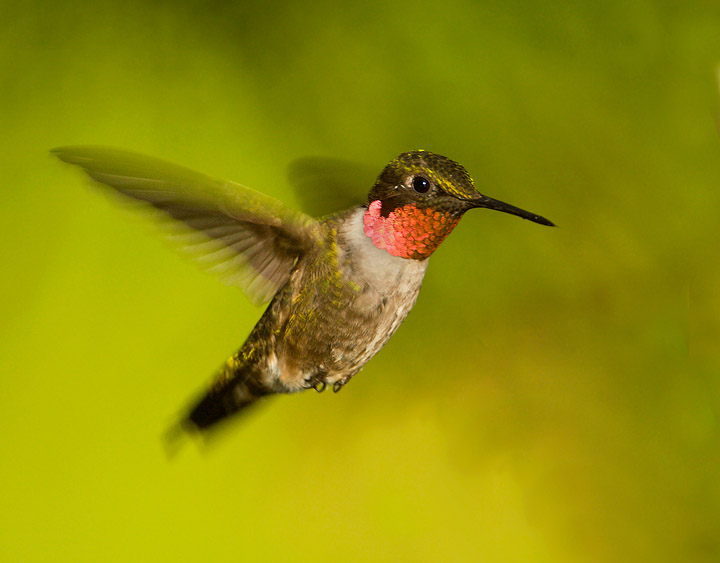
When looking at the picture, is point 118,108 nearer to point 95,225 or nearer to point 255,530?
point 95,225

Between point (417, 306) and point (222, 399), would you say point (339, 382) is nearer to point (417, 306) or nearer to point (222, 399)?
point (222, 399)

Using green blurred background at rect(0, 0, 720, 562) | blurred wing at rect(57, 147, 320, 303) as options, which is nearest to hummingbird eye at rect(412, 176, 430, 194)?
blurred wing at rect(57, 147, 320, 303)

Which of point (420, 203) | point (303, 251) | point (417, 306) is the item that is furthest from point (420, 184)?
point (417, 306)

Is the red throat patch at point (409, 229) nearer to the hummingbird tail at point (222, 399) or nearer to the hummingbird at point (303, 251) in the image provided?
the hummingbird at point (303, 251)

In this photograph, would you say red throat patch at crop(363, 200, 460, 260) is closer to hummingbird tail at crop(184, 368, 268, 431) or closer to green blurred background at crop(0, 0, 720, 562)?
hummingbird tail at crop(184, 368, 268, 431)

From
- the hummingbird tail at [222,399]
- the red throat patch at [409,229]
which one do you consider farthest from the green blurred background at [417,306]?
the red throat patch at [409,229]

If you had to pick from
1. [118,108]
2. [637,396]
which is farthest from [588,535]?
[118,108]
